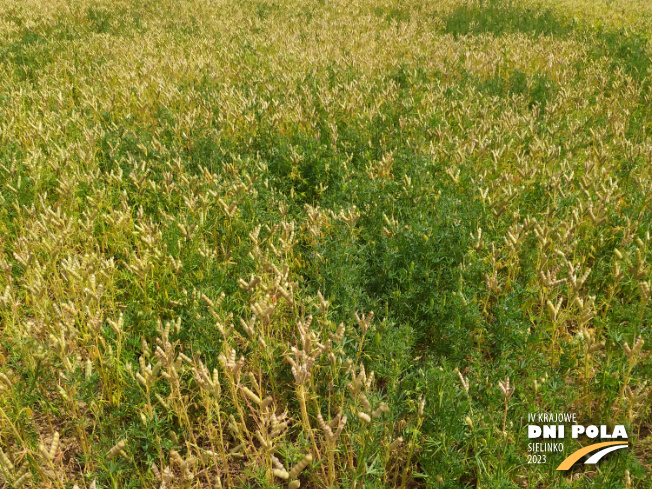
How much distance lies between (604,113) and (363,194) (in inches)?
163

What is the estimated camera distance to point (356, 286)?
3.22 metres

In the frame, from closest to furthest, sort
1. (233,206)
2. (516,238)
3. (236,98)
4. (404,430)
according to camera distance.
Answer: (404,430) < (516,238) < (233,206) < (236,98)

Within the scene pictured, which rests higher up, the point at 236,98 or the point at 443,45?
the point at 443,45

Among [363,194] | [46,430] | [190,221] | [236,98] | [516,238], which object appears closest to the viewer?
[46,430]

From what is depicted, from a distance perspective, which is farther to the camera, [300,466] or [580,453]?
[580,453]

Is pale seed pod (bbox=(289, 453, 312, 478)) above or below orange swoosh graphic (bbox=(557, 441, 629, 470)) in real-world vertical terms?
above

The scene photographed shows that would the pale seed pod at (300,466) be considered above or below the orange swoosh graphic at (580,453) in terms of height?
above

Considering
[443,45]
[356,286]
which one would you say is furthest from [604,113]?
[356,286]

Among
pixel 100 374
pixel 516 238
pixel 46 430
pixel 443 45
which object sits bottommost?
pixel 46 430

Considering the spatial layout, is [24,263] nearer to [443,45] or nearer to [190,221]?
[190,221]

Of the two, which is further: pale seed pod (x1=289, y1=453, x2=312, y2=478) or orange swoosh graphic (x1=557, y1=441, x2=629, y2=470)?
orange swoosh graphic (x1=557, y1=441, x2=629, y2=470)

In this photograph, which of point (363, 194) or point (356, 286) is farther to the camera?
point (363, 194)

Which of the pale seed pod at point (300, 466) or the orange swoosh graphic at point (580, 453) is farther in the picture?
the orange swoosh graphic at point (580, 453)

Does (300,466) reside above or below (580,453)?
above
